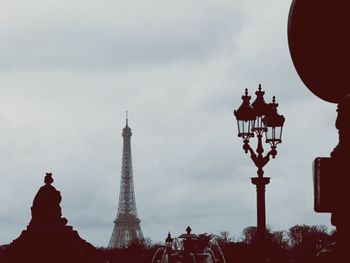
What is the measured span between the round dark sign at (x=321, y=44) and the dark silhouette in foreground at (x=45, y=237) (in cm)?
3003

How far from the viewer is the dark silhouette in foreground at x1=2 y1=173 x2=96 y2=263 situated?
34.3m

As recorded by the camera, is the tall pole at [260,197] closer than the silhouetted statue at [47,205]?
Yes

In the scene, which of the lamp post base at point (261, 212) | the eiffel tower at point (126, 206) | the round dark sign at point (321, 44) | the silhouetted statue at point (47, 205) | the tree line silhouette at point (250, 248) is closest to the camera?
the round dark sign at point (321, 44)

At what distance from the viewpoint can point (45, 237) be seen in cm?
3441

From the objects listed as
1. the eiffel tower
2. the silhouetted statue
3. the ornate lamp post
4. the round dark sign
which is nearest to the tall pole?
the ornate lamp post

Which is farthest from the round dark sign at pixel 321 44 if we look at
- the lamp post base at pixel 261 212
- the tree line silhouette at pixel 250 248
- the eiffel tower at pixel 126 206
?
the eiffel tower at pixel 126 206

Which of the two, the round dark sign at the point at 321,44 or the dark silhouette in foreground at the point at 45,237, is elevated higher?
the dark silhouette in foreground at the point at 45,237

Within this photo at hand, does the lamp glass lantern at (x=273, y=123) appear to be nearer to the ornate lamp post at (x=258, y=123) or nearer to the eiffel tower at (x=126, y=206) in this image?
the ornate lamp post at (x=258, y=123)

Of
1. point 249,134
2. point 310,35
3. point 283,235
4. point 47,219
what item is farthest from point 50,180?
point 283,235

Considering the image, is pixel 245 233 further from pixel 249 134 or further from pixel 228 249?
pixel 249 134

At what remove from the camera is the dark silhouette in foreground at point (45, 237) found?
3431 cm

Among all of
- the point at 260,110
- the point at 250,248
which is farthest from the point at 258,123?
the point at 250,248

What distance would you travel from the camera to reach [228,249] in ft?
365

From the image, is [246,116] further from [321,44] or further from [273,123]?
[321,44]
